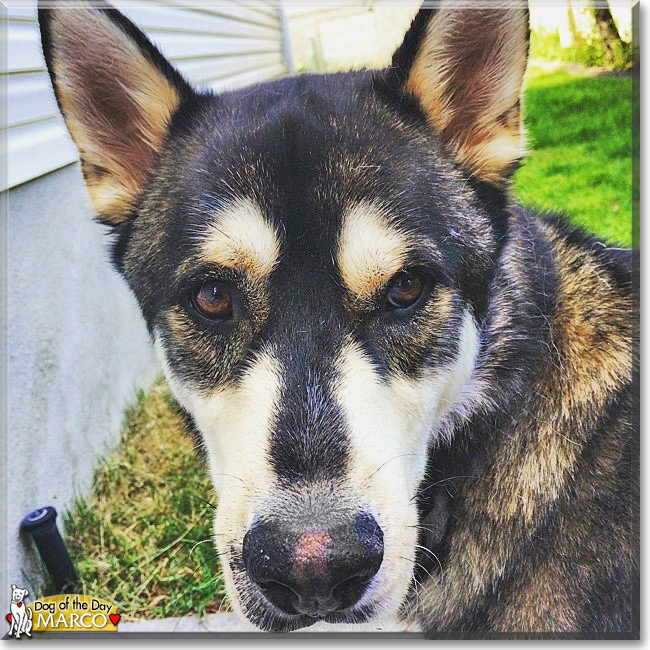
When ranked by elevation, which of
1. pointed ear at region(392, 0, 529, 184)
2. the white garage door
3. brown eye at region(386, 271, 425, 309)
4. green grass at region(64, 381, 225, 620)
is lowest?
green grass at region(64, 381, 225, 620)

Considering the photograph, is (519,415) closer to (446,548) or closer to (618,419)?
(618,419)

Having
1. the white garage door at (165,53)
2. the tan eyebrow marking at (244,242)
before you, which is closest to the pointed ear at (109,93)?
the white garage door at (165,53)

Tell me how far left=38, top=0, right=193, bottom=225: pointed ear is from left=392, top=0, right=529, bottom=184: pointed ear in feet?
2.09

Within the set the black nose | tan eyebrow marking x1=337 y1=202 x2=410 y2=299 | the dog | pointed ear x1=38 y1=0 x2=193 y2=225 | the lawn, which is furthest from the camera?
the lawn

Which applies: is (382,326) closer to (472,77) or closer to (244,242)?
(244,242)

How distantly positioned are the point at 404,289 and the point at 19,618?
1.73 meters

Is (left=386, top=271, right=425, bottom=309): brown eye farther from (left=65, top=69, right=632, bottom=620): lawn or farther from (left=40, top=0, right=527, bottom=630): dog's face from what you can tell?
(left=65, top=69, right=632, bottom=620): lawn

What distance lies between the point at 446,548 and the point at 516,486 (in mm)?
280

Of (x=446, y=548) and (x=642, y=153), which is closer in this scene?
(x=446, y=548)

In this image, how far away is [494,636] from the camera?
6.16ft

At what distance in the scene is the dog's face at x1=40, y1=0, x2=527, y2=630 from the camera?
51.0 inches

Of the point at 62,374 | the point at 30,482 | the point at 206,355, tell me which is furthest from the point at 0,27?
the point at 30,482

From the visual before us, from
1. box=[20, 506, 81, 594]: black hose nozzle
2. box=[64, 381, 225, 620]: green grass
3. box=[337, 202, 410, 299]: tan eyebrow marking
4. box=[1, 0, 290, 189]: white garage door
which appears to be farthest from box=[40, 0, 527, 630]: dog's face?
box=[20, 506, 81, 594]: black hose nozzle

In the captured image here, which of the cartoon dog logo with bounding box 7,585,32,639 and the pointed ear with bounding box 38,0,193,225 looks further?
the cartoon dog logo with bounding box 7,585,32,639
